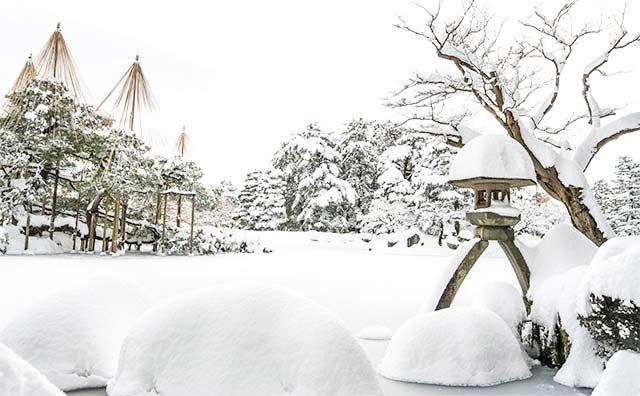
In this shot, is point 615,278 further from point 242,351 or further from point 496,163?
point 242,351

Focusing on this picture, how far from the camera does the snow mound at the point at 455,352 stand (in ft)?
11.6

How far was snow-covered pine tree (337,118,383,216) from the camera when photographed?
91.0 feet

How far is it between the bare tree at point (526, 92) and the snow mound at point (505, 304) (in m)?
2.87

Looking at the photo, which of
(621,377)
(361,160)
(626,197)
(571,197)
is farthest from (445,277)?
(626,197)

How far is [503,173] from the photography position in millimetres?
4926

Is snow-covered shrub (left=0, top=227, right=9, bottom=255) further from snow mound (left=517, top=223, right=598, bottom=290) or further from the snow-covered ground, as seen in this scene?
snow mound (left=517, top=223, right=598, bottom=290)

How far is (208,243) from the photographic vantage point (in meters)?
15.5

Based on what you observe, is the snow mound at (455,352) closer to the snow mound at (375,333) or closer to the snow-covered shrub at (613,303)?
the snow-covered shrub at (613,303)

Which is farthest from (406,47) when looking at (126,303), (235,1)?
(126,303)

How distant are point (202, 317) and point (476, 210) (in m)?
3.58

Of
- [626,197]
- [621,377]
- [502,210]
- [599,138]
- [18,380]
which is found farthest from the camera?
[626,197]

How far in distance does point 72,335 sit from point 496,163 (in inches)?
174

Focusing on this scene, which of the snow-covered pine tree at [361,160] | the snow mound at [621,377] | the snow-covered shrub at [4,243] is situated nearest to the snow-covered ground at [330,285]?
the snow mound at [621,377]

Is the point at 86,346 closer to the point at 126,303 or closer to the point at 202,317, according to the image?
the point at 126,303
